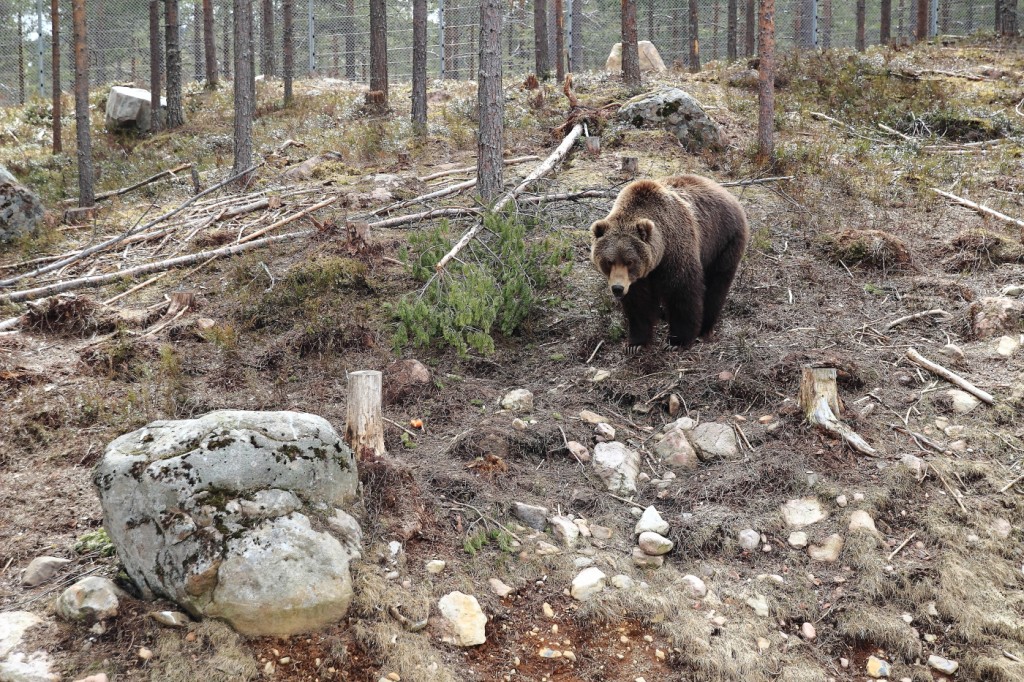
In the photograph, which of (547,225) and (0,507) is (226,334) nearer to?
(0,507)

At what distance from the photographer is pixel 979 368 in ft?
19.0

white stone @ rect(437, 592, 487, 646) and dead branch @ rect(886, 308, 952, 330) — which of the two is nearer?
white stone @ rect(437, 592, 487, 646)

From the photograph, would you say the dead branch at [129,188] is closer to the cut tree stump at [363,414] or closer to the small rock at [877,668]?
the cut tree stump at [363,414]

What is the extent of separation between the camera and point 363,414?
480 cm

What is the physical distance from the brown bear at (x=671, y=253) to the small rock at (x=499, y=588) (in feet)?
8.53

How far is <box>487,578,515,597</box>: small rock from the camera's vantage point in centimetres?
411

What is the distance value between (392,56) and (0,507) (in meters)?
26.3

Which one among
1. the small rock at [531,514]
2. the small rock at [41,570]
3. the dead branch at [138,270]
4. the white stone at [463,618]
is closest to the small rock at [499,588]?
the white stone at [463,618]

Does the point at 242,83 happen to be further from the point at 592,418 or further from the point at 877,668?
the point at 877,668

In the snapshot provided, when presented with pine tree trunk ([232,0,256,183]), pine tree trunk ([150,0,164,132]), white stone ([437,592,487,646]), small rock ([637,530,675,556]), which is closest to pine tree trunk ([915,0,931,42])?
pine tree trunk ([232,0,256,183])

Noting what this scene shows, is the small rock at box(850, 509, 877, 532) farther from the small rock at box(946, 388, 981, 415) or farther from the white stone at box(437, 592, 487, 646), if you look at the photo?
the white stone at box(437, 592, 487, 646)

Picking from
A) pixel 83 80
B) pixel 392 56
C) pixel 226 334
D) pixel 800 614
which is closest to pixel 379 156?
pixel 83 80

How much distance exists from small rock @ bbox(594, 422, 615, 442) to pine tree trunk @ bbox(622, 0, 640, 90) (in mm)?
10213

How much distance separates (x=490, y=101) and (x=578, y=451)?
444 cm
